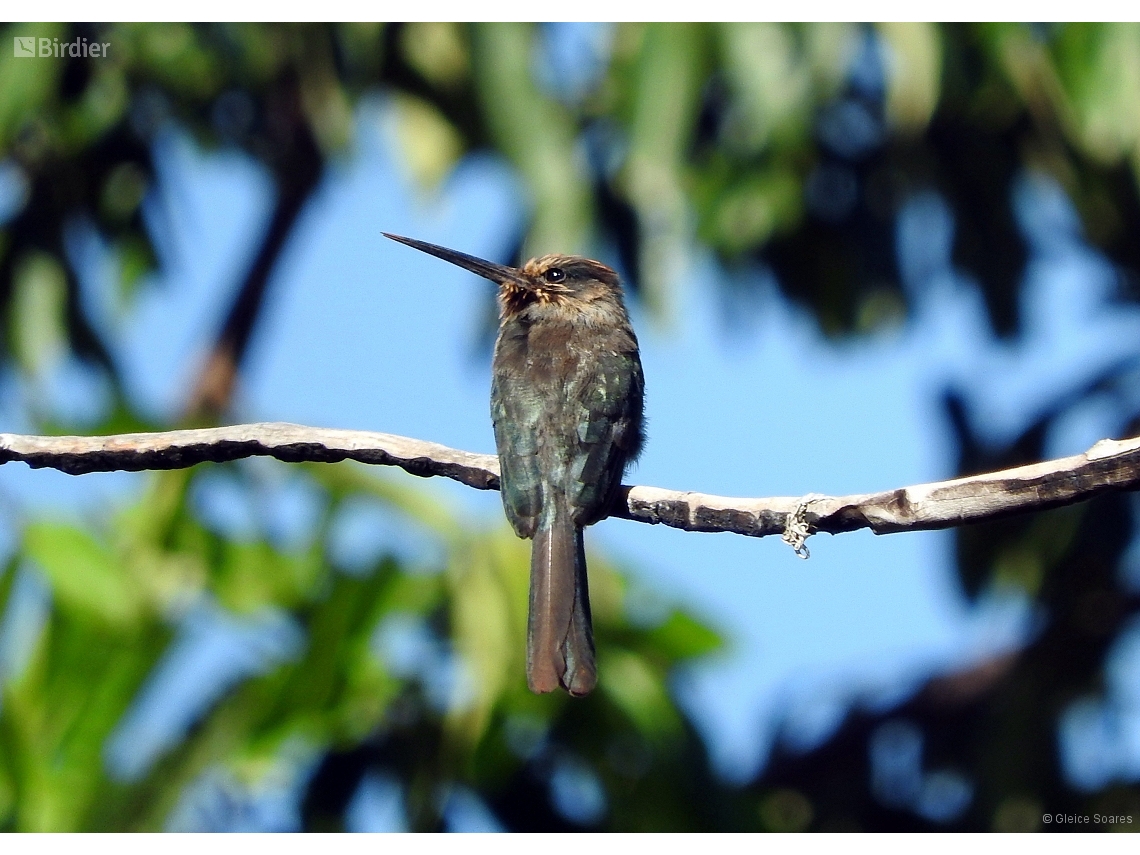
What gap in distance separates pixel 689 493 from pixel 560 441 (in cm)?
77

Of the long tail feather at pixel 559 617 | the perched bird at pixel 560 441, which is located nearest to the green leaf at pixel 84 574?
the perched bird at pixel 560 441

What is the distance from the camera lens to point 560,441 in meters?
3.80

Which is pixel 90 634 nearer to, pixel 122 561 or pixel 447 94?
pixel 122 561

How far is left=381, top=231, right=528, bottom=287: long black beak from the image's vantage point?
4406mm

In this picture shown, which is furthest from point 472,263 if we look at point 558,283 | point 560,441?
point 560,441

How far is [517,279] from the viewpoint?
4.91 m

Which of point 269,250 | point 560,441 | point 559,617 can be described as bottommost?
point 559,617

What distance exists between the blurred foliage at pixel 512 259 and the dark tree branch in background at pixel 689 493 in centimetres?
93

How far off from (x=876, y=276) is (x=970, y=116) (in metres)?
0.82

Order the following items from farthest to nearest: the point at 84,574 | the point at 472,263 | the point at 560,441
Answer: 1. the point at 472,263
2. the point at 84,574
3. the point at 560,441

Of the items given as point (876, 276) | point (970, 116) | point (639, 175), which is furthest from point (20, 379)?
point (970, 116)
